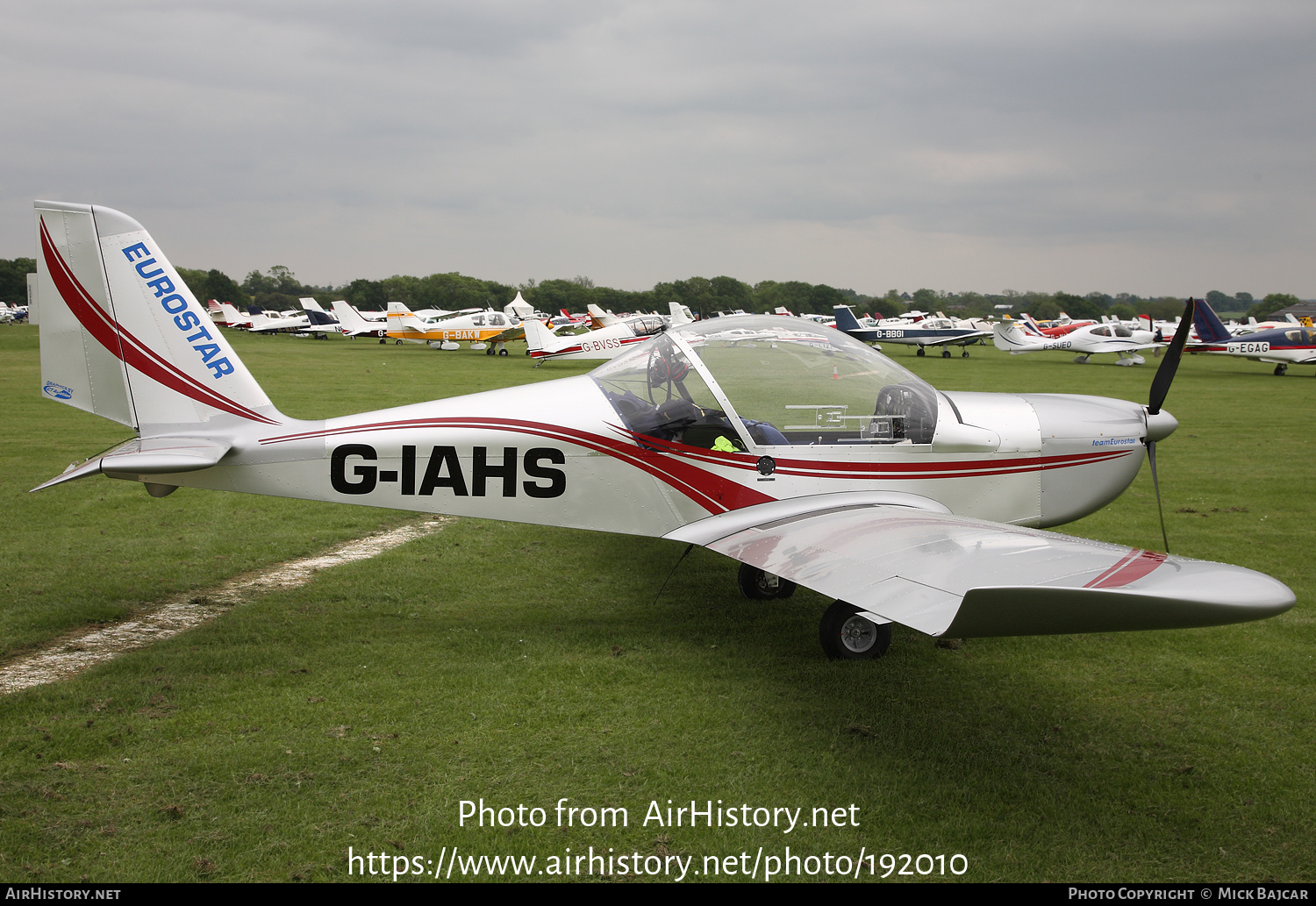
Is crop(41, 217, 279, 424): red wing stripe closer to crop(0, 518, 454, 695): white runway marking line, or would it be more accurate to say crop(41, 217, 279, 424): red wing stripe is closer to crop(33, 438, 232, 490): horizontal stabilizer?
crop(33, 438, 232, 490): horizontal stabilizer

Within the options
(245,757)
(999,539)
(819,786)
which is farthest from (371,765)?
(999,539)

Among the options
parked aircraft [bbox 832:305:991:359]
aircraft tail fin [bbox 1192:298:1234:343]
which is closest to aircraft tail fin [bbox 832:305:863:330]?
parked aircraft [bbox 832:305:991:359]

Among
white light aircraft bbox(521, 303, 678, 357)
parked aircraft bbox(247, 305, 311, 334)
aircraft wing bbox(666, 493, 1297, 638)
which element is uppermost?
parked aircraft bbox(247, 305, 311, 334)

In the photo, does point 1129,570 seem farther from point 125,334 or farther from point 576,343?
point 576,343

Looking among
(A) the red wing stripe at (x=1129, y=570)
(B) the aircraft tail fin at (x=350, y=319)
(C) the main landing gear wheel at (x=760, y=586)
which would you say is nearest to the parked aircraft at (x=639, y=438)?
(C) the main landing gear wheel at (x=760, y=586)

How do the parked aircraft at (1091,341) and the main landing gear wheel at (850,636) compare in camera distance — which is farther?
the parked aircraft at (1091,341)

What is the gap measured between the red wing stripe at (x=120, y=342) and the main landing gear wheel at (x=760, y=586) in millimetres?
3465

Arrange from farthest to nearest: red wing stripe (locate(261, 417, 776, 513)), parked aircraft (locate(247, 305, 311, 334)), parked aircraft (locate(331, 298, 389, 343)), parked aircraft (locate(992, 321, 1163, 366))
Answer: parked aircraft (locate(247, 305, 311, 334)), parked aircraft (locate(331, 298, 389, 343)), parked aircraft (locate(992, 321, 1163, 366)), red wing stripe (locate(261, 417, 776, 513))

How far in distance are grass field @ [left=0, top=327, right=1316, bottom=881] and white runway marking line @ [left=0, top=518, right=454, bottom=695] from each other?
0.19 meters

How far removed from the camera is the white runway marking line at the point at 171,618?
15.6 feet

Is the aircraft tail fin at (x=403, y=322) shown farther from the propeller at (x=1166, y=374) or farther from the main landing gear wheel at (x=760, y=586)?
the propeller at (x=1166, y=374)

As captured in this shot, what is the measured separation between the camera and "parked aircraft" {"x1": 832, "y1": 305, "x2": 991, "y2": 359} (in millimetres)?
42688

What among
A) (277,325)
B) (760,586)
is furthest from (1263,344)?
(277,325)

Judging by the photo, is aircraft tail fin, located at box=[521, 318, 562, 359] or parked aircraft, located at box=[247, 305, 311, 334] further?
parked aircraft, located at box=[247, 305, 311, 334]
